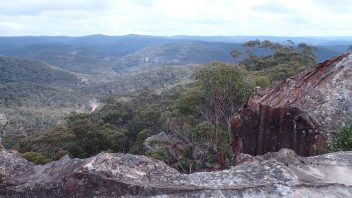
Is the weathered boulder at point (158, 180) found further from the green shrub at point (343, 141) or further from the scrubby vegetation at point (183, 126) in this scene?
the scrubby vegetation at point (183, 126)

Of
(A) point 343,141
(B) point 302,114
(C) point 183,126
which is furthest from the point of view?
(C) point 183,126

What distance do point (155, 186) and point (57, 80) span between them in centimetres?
20087

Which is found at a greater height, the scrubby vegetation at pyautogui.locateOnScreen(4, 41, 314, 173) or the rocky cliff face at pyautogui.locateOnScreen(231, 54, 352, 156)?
the rocky cliff face at pyautogui.locateOnScreen(231, 54, 352, 156)

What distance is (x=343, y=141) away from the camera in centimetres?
981

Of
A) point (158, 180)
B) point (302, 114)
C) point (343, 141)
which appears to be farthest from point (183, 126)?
point (158, 180)

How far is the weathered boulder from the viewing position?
6.15 m

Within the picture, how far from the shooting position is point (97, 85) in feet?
604

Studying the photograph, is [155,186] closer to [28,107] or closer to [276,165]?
[276,165]

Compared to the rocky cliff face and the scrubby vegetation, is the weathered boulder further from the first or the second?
the scrubby vegetation

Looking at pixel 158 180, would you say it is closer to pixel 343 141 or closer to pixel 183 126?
pixel 343 141

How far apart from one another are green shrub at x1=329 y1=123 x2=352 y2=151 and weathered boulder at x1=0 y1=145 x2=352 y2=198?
8.14ft

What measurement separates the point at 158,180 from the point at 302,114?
6.73 meters

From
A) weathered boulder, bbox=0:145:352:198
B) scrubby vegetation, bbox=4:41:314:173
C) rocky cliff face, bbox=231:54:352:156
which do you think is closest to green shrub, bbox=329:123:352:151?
rocky cliff face, bbox=231:54:352:156

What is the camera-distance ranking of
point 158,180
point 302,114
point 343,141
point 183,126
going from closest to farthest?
1. point 158,180
2. point 343,141
3. point 302,114
4. point 183,126
